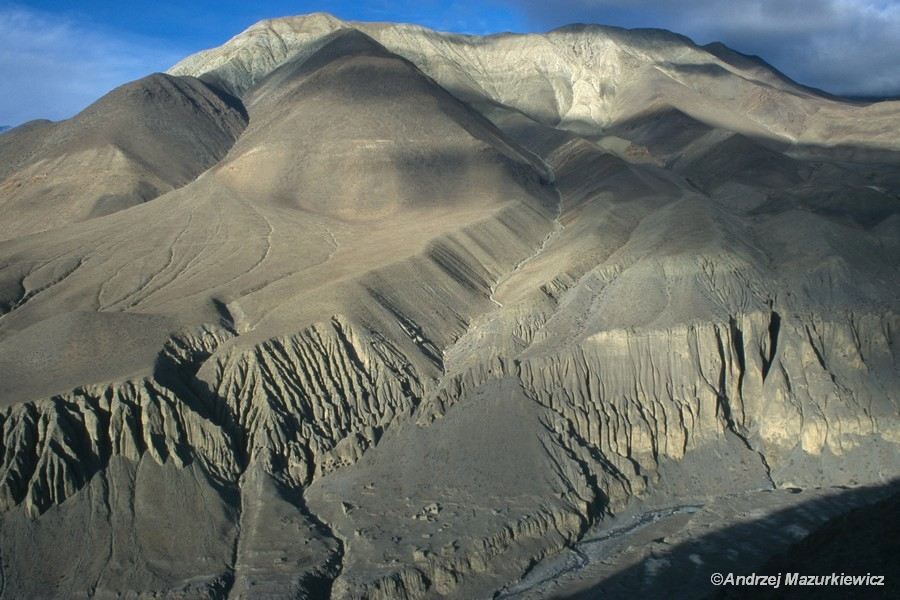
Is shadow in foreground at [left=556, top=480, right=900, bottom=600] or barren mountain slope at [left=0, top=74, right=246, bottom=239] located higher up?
barren mountain slope at [left=0, top=74, right=246, bottom=239]

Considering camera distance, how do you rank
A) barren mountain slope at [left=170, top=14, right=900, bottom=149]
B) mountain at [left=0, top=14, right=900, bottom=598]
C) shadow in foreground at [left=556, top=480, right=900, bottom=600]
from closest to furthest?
shadow in foreground at [left=556, top=480, right=900, bottom=600] < mountain at [left=0, top=14, right=900, bottom=598] < barren mountain slope at [left=170, top=14, right=900, bottom=149]

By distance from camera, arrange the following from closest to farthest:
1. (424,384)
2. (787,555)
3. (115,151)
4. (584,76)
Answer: (787,555), (424,384), (115,151), (584,76)

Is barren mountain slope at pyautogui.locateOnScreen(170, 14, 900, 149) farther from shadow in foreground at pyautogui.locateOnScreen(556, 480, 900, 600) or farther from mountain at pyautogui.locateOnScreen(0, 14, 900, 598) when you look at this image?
shadow in foreground at pyautogui.locateOnScreen(556, 480, 900, 600)

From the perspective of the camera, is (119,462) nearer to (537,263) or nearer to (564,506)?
(564,506)

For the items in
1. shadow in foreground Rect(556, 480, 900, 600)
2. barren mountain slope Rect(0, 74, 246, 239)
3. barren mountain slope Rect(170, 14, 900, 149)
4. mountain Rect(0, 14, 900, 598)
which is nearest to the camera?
shadow in foreground Rect(556, 480, 900, 600)

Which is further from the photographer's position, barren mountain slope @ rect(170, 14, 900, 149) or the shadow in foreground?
barren mountain slope @ rect(170, 14, 900, 149)

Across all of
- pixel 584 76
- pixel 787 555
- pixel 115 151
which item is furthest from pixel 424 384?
pixel 584 76

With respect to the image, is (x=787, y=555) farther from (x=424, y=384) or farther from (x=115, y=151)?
(x=115, y=151)

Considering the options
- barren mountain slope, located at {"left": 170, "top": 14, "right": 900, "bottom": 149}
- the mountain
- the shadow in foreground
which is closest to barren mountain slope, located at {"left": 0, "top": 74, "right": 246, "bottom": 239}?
the mountain

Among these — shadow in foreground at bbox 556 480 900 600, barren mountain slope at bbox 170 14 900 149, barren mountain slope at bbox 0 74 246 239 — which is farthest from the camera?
barren mountain slope at bbox 170 14 900 149
